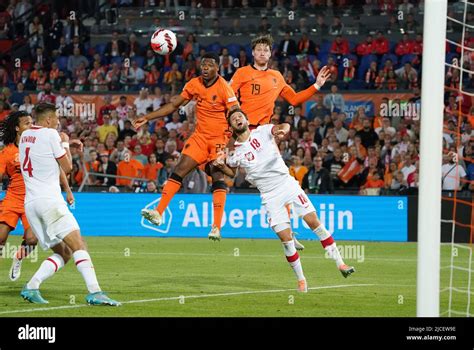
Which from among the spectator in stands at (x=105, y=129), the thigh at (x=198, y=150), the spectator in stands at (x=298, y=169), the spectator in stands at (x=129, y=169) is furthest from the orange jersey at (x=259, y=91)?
the spectator in stands at (x=105, y=129)

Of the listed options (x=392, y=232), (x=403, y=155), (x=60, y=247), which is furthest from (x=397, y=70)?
(x=60, y=247)

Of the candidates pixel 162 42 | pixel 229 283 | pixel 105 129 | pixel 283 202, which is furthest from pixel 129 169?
pixel 283 202

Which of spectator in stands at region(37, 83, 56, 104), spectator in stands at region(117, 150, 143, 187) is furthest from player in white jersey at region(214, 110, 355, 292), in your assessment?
spectator in stands at region(37, 83, 56, 104)

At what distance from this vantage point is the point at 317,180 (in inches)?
870

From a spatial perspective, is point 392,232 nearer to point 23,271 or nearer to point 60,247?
point 23,271

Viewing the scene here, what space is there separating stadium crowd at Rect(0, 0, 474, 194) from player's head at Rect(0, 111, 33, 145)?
9796mm

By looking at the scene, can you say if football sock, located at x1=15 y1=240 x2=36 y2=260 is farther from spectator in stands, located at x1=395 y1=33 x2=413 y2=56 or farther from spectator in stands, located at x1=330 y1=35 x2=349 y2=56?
spectator in stands, located at x1=395 y1=33 x2=413 y2=56

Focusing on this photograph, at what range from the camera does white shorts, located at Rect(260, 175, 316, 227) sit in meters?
12.3

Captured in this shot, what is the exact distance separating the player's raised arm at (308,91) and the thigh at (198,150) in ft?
4.26

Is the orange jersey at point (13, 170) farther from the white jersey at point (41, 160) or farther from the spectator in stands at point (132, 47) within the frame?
the spectator in stands at point (132, 47)

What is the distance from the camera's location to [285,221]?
12.3 metres

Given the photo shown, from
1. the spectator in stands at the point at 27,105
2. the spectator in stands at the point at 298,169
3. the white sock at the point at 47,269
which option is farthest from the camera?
the spectator in stands at the point at 27,105

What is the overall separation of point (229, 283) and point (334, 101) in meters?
12.4

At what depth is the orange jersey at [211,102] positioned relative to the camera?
1389cm
